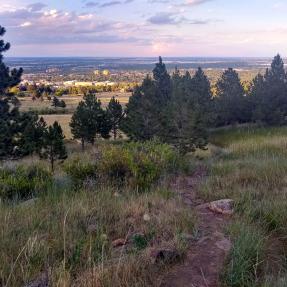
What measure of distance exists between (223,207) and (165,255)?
1682mm

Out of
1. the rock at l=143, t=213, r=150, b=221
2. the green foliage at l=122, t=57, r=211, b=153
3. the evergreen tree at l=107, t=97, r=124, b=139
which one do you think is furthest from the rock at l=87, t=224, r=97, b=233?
the evergreen tree at l=107, t=97, r=124, b=139

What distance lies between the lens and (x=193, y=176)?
7.27 meters

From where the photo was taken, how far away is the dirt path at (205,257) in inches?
116

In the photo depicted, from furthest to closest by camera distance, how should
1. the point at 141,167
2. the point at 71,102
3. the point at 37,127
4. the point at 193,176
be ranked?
the point at 71,102, the point at 37,127, the point at 193,176, the point at 141,167

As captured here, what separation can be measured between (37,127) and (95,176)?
17841 millimetres

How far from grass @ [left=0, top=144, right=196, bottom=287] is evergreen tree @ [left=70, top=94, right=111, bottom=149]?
2912 centimetres

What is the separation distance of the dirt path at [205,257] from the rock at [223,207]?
5 cm

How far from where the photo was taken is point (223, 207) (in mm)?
4707

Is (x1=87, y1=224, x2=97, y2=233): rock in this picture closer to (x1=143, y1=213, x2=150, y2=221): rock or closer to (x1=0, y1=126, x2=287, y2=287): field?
(x1=0, y1=126, x2=287, y2=287): field

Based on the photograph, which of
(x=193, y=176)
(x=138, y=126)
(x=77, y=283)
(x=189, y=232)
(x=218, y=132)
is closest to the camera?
(x=77, y=283)

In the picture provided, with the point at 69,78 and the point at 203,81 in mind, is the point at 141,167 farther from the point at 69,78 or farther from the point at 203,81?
the point at 69,78

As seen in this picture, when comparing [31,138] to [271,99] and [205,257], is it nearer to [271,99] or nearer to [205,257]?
[205,257]

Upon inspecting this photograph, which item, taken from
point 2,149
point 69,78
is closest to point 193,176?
point 2,149

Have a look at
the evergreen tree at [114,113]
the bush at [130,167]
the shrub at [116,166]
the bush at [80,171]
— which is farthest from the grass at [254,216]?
the evergreen tree at [114,113]
